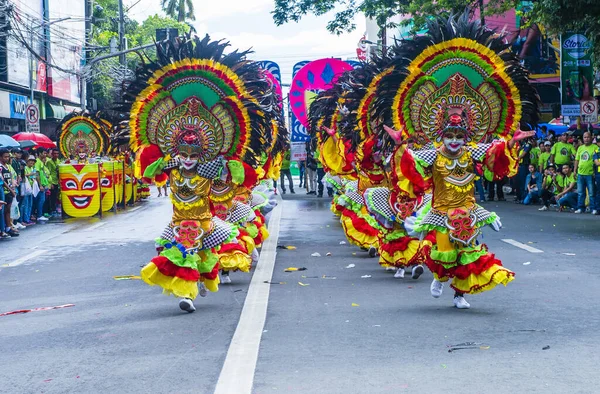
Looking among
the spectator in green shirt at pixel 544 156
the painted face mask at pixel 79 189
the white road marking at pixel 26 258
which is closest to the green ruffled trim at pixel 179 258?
the white road marking at pixel 26 258

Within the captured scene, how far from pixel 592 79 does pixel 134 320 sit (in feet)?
60.7

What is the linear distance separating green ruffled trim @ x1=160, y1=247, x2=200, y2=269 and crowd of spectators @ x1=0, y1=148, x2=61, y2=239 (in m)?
9.99

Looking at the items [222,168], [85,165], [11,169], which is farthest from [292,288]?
[85,165]

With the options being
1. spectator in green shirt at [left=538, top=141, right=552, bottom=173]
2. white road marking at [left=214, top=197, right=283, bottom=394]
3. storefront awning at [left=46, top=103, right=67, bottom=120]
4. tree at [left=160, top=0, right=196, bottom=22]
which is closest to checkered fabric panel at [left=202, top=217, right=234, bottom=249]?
white road marking at [left=214, top=197, right=283, bottom=394]

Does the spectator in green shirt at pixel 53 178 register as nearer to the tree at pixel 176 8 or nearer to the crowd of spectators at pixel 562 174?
the crowd of spectators at pixel 562 174

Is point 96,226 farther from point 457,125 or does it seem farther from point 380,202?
point 457,125

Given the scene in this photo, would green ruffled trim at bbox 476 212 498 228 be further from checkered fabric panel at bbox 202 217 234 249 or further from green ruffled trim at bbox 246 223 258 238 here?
green ruffled trim at bbox 246 223 258 238

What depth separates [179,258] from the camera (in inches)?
329

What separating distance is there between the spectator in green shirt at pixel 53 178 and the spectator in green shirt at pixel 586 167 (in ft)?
40.7

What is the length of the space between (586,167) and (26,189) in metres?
12.2

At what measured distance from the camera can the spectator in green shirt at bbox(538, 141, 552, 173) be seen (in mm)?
23234

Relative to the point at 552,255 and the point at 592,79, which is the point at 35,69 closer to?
the point at 592,79

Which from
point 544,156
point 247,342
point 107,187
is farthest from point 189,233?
point 544,156

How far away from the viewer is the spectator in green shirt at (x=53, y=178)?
22969 mm
